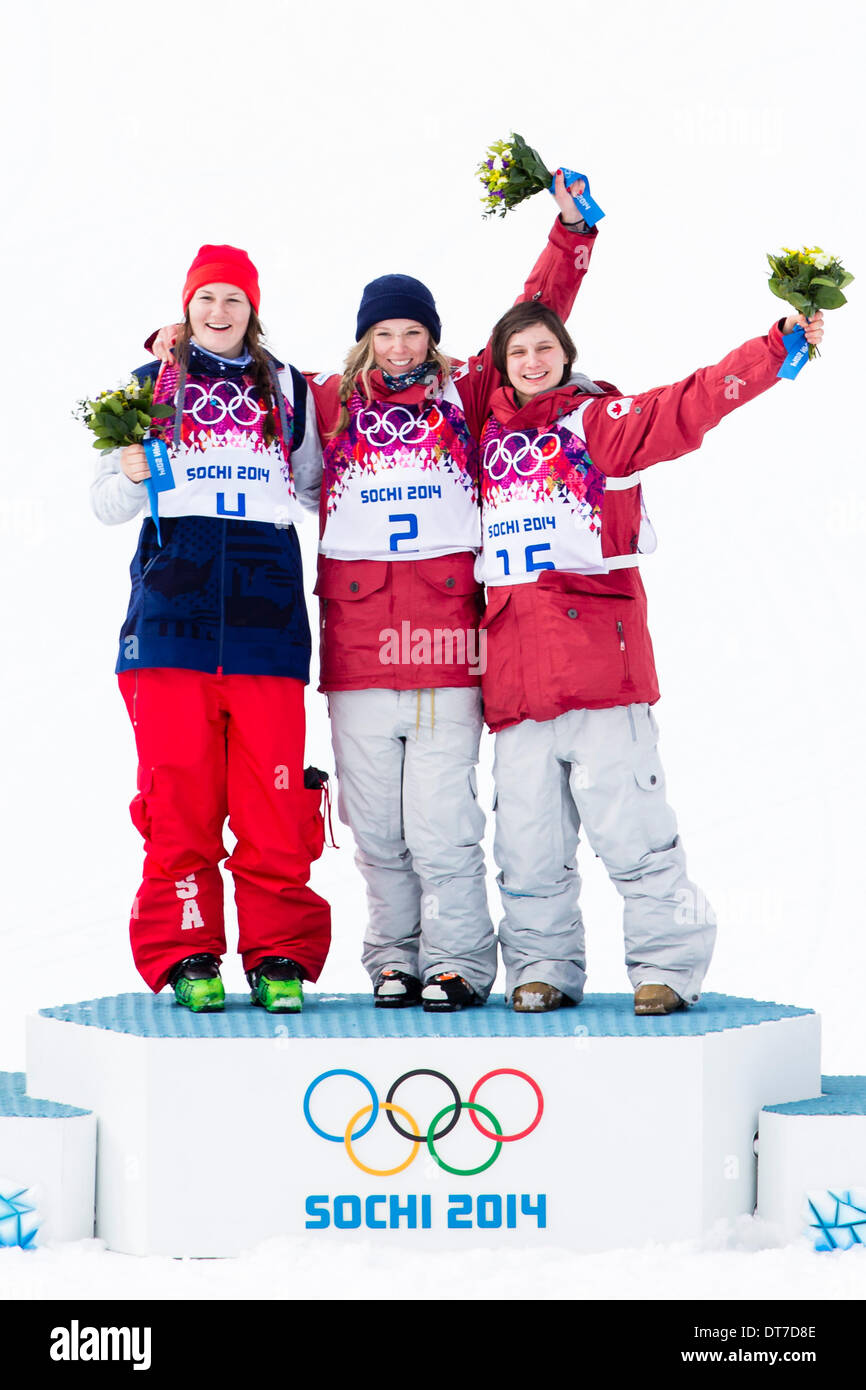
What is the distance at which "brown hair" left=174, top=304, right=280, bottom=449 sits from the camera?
4375mm

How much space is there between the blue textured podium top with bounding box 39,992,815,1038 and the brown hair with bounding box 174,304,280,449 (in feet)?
4.68

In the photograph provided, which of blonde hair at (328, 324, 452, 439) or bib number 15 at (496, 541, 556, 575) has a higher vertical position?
blonde hair at (328, 324, 452, 439)

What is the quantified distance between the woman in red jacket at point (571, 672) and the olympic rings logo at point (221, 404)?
0.61 meters

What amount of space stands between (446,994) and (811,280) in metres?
1.90

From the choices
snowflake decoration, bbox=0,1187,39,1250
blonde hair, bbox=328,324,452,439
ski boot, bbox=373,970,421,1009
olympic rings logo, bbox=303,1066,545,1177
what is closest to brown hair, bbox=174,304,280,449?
blonde hair, bbox=328,324,452,439

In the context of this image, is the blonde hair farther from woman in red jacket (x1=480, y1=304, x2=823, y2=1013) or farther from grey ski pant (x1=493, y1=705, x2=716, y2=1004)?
grey ski pant (x1=493, y1=705, x2=716, y2=1004)

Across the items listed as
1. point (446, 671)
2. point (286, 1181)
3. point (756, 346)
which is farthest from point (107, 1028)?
point (756, 346)

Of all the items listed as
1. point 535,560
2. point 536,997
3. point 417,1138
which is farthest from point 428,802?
point 417,1138

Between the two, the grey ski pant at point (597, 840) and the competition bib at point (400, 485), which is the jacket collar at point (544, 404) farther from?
the grey ski pant at point (597, 840)

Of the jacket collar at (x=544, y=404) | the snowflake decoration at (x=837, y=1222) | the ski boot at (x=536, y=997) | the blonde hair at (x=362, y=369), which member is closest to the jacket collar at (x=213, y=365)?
the blonde hair at (x=362, y=369)

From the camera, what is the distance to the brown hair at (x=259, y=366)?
438cm

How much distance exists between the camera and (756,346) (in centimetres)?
404

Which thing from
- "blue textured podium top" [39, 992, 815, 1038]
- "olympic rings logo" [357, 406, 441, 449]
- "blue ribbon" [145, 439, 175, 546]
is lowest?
"blue textured podium top" [39, 992, 815, 1038]

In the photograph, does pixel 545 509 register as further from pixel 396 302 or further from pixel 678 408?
pixel 396 302
